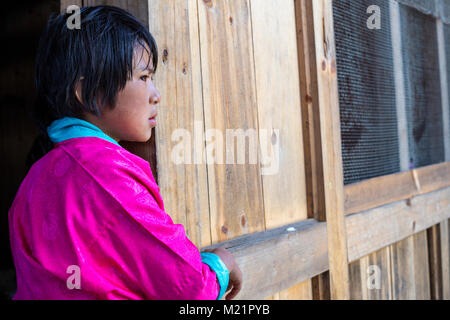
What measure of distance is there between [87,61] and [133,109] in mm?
131

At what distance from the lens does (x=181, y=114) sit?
1.18 meters

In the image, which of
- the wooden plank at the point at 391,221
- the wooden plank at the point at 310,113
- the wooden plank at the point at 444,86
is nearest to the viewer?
the wooden plank at the point at 310,113

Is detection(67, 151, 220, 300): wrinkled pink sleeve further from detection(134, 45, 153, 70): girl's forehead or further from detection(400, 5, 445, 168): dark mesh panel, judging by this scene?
detection(400, 5, 445, 168): dark mesh panel

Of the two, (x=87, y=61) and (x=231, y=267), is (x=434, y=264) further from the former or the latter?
(x=87, y=61)

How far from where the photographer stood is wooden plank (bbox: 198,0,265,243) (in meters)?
1.31

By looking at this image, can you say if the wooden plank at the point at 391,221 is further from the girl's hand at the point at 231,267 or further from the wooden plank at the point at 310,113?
the girl's hand at the point at 231,267

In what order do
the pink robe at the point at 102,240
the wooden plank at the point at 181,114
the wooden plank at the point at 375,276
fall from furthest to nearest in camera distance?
the wooden plank at the point at 375,276 → the wooden plank at the point at 181,114 → the pink robe at the point at 102,240

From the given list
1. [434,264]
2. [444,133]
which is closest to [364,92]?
[444,133]

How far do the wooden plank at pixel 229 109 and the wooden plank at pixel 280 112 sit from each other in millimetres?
53

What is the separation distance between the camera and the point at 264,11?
1.58 metres

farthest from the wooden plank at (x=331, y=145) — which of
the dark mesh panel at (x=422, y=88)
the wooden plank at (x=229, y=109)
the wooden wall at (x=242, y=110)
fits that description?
the dark mesh panel at (x=422, y=88)

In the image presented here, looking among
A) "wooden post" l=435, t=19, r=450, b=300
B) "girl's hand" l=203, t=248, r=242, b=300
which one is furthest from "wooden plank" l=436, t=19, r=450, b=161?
"girl's hand" l=203, t=248, r=242, b=300

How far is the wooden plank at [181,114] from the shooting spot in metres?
1.11
